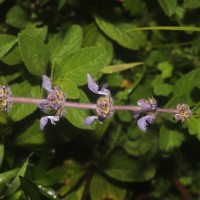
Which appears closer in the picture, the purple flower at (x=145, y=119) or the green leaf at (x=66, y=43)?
the purple flower at (x=145, y=119)

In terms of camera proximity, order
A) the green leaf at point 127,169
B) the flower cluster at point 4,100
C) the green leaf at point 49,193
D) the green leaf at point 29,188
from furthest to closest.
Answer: the green leaf at point 127,169
the green leaf at point 49,193
the green leaf at point 29,188
the flower cluster at point 4,100

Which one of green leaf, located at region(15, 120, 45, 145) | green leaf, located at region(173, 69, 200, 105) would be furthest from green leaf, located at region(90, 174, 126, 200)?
green leaf, located at region(173, 69, 200, 105)

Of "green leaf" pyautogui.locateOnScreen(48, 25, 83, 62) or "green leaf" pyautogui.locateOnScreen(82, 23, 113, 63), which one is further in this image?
"green leaf" pyautogui.locateOnScreen(82, 23, 113, 63)

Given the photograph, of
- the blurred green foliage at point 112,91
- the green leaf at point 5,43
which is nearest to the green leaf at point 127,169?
the blurred green foliage at point 112,91

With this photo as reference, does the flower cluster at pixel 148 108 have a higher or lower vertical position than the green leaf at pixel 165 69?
higher

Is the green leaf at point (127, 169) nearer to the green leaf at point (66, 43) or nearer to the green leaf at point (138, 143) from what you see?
the green leaf at point (138, 143)

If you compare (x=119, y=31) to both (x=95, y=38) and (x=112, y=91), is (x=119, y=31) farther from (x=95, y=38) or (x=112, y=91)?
(x=112, y=91)

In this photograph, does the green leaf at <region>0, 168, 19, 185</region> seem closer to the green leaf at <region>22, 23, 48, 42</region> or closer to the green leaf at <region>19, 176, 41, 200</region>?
the green leaf at <region>19, 176, 41, 200</region>
